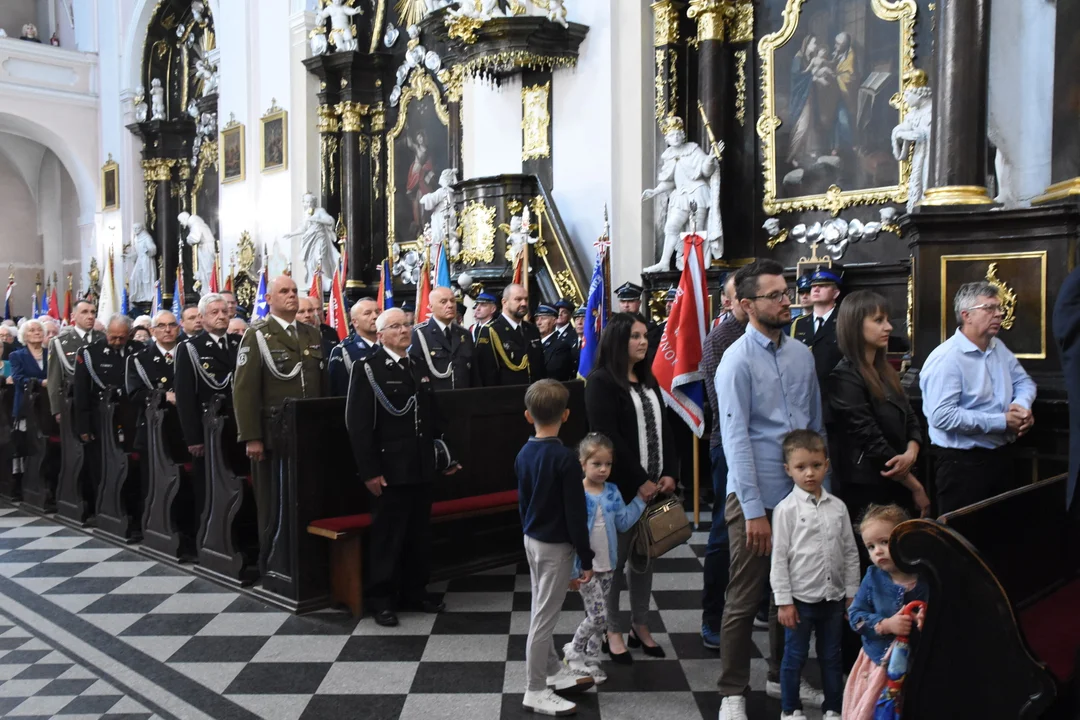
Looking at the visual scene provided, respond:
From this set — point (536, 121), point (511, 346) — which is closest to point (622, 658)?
point (511, 346)

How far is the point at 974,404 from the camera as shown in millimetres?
4160

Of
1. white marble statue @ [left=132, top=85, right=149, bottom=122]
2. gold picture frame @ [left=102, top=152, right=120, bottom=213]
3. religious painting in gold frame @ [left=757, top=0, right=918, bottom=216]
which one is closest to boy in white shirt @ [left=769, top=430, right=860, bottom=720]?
religious painting in gold frame @ [left=757, top=0, right=918, bottom=216]

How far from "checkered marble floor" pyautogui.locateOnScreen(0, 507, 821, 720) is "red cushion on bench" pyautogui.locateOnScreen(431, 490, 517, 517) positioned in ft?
1.41

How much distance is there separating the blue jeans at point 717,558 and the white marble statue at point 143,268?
16555 mm

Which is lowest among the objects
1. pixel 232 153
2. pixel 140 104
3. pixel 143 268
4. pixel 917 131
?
pixel 143 268

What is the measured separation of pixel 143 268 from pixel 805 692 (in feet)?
58.1

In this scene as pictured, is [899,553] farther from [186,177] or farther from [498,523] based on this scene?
[186,177]

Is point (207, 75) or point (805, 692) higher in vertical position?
point (207, 75)

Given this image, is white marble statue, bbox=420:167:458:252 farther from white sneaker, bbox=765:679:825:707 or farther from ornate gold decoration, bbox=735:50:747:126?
white sneaker, bbox=765:679:825:707

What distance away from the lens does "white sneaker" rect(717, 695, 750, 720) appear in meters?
3.35

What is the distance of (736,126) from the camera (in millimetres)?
9281

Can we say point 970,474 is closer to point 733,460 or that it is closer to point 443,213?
point 733,460

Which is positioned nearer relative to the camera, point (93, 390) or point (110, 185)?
point (93, 390)

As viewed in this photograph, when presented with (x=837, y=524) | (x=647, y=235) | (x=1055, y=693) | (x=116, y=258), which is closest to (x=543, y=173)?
(x=647, y=235)
